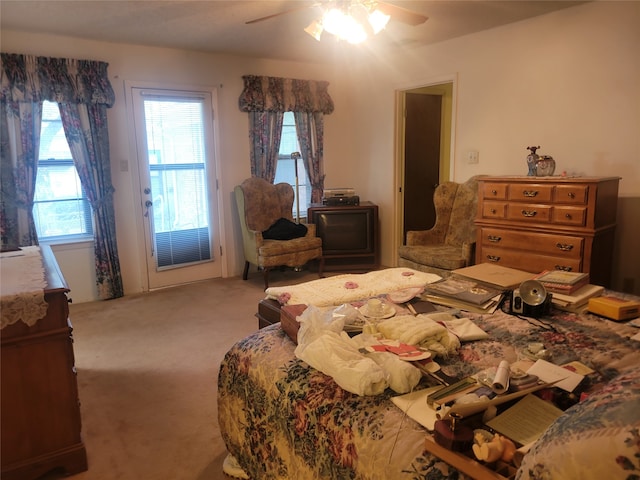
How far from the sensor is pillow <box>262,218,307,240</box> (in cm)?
493

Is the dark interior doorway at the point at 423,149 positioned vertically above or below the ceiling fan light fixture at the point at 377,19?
below

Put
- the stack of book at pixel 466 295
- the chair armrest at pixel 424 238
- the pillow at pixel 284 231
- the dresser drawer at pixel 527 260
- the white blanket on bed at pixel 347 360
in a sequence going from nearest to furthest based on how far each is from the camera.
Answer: the white blanket on bed at pixel 347 360 → the stack of book at pixel 466 295 → the dresser drawer at pixel 527 260 → the chair armrest at pixel 424 238 → the pillow at pixel 284 231

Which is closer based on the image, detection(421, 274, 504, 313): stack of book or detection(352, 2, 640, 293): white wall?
detection(421, 274, 504, 313): stack of book

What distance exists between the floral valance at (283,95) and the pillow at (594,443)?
4.81 meters

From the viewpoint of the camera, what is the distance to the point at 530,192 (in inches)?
131

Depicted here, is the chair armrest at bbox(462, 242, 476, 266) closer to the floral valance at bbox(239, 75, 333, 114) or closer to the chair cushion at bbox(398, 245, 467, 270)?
the chair cushion at bbox(398, 245, 467, 270)

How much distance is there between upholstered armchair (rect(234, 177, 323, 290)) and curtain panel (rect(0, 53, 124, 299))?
1357 mm

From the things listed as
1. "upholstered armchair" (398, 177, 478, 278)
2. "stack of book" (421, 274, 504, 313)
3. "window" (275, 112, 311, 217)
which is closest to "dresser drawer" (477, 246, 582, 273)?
"upholstered armchair" (398, 177, 478, 278)

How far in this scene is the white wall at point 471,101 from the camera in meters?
3.45

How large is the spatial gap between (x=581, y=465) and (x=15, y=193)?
4544mm

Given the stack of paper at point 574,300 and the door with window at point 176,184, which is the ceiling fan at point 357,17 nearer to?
the stack of paper at point 574,300

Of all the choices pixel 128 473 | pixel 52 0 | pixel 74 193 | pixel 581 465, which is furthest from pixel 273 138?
pixel 581 465

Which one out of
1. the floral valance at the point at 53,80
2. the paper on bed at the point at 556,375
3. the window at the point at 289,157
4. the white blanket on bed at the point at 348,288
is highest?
the floral valance at the point at 53,80

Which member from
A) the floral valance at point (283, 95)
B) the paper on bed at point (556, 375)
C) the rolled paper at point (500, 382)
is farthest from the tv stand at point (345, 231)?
the rolled paper at point (500, 382)
